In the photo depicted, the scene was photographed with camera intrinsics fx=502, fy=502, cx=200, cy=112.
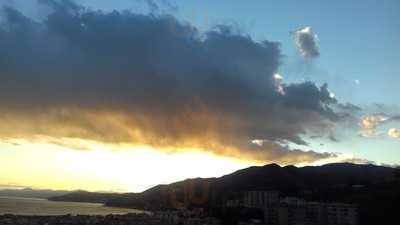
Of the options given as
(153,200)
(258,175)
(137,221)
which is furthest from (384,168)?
(137,221)

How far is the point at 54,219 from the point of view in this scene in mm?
80125

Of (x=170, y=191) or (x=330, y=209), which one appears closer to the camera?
(x=330, y=209)

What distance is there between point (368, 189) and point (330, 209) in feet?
73.7

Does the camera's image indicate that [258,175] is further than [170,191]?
No

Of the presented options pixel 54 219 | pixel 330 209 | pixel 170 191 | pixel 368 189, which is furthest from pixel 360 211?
pixel 170 191

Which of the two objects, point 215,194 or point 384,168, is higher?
point 384,168

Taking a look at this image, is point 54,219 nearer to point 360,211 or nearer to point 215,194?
point 360,211

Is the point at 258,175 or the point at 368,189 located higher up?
the point at 258,175

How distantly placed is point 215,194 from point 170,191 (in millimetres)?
54804

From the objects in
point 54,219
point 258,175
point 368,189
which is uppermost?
point 258,175

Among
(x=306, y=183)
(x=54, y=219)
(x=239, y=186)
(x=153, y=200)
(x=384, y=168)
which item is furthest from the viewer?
(x=153, y=200)

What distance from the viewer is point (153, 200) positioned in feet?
617

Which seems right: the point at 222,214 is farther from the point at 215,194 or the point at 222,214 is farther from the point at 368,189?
the point at 215,194

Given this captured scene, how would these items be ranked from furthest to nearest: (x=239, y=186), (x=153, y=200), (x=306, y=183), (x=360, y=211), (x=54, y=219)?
(x=153, y=200)
(x=239, y=186)
(x=306, y=183)
(x=54, y=219)
(x=360, y=211)
